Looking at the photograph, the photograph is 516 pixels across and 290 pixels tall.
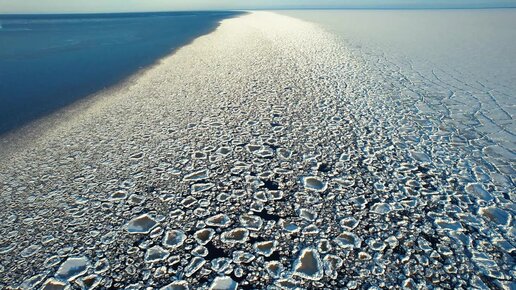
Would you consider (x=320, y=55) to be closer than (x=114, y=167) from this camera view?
No

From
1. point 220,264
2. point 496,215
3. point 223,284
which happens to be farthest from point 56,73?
point 496,215

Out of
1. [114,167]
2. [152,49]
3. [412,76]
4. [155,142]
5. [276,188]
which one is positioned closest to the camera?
[276,188]

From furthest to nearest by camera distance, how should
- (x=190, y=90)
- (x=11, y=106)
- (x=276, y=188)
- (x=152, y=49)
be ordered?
(x=152, y=49) < (x=190, y=90) < (x=11, y=106) < (x=276, y=188)

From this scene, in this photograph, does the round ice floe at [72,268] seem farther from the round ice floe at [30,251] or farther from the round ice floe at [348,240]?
the round ice floe at [348,240]

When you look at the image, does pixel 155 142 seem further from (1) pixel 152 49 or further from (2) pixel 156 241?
(1) pixel 152 49

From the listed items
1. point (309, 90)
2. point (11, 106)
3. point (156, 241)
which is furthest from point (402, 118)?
point (11, 106)

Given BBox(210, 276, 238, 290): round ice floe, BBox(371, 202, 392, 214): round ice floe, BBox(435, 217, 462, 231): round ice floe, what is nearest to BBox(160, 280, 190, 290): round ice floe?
BBox(210, 276, 238, 290): round ice floe

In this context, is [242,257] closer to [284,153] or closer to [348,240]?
[348,240]

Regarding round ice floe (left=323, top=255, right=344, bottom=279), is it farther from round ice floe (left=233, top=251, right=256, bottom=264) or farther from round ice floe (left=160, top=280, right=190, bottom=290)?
round ice floe (left=160, top=280, right=190, bottom=290)
